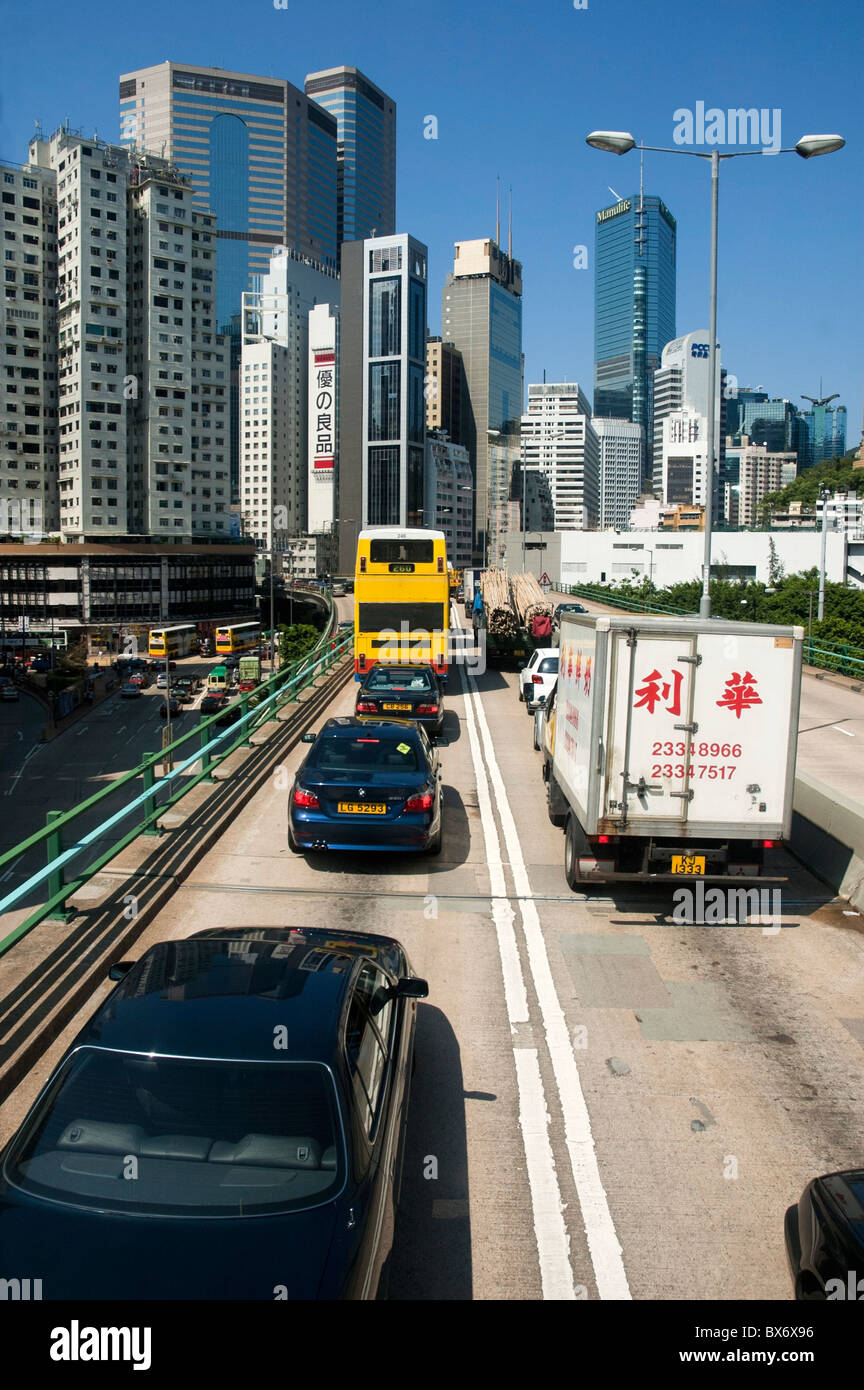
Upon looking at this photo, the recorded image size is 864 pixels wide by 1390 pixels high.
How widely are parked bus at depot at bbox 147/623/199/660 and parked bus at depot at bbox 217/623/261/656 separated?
3010 mm

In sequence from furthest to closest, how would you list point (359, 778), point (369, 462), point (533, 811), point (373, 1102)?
point (369, 462)
point (533, 811)
point (359, 778)
point (373, 1102)

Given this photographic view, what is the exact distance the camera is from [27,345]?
4811 inches

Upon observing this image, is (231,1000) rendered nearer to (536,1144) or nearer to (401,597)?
(536,1144)

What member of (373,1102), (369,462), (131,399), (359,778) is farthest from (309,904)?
(369,462)

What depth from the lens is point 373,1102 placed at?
441 centimetres

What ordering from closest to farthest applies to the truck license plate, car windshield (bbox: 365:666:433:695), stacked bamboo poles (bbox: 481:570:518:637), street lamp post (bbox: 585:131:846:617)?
the truck license plate → street lamp post (bbox: 585:131:846:617) → car windshield (bbox: 365:666:433:695) → stacked bamboo poles (bbox: 481:570:518:637)

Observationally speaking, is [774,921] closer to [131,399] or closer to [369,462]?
[131,399]

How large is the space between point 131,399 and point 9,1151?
130 metres

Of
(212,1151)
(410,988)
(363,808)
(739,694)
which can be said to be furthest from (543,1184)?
(363,808)

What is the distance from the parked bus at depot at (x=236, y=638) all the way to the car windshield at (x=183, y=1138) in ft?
348

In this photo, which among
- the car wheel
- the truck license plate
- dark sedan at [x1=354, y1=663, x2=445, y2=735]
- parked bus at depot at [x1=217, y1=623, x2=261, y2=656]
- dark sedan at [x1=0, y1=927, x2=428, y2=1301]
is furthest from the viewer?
parked bus at depot at [x1=217, y1=623, x2=261, y2=656]

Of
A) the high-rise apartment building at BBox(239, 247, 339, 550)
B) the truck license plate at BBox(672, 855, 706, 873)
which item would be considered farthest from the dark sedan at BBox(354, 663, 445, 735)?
the high-rise apartment building at BBox(239, 247, 339, 550)

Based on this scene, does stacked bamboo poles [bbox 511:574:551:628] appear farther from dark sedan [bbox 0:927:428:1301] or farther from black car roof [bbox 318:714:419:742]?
dark sedan [bbox 0:927:428:1301]

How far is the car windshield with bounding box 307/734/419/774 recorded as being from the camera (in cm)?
1087
